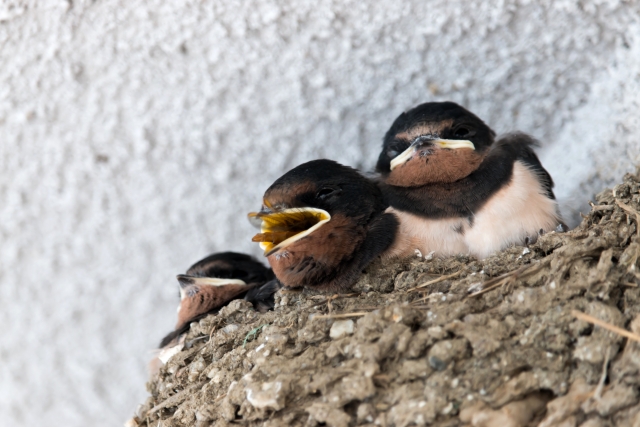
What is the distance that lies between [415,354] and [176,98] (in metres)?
1.42

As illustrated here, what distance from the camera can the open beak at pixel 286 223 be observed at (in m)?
1.92

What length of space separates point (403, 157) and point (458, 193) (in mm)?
201

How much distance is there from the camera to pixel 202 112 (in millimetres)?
2467

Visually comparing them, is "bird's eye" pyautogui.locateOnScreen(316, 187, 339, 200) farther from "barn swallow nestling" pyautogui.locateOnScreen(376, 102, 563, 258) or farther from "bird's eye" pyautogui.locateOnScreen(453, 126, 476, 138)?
"bird's eye" pyautogui.locateOnScreen(453, 126, 476, 138)

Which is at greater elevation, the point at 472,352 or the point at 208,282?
the point at 208,282

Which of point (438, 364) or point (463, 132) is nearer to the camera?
point (438, 364)

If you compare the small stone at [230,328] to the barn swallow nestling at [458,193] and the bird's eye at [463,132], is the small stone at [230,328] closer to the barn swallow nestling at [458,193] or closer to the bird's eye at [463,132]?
the barn swallow nestling at [458,193]

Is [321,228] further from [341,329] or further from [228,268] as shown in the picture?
[228,268]

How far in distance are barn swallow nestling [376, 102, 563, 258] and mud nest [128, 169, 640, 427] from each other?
0.61 ft

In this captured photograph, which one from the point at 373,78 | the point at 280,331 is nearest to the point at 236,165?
the point at 373,78

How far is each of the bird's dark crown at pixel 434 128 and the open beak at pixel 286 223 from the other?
37 cm

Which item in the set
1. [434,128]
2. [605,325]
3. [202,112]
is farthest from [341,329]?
[202,112]

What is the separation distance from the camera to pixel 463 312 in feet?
4.98

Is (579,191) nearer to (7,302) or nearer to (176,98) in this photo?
(176,98)
